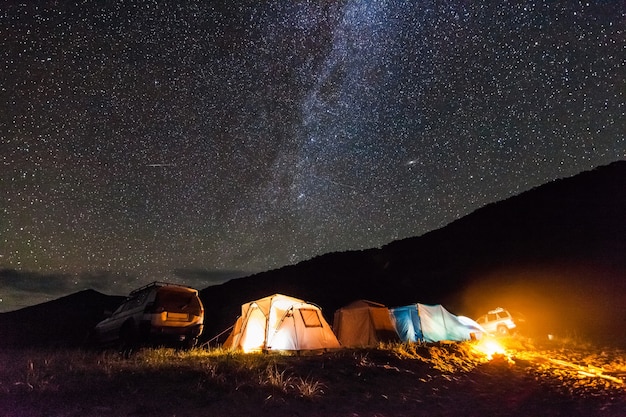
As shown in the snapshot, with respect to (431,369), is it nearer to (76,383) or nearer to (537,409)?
(537,409)

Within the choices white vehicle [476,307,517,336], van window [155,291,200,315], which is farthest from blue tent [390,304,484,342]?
van window [155,291,200,315]

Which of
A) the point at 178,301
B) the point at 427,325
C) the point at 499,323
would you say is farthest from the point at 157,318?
the point at 499,323

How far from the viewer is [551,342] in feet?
64.1

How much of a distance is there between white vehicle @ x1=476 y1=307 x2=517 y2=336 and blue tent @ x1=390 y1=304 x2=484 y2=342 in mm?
2493

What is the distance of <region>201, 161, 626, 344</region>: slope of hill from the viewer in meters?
32.0

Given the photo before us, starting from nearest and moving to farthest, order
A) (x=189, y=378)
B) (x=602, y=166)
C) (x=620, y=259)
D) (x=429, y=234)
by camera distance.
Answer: (x=189, y=378) < (x=620, y=259) < (x=602, y=166) < (x=429, y=234)

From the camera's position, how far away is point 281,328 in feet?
45.6

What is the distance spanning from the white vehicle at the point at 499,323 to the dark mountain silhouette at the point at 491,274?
3.52m

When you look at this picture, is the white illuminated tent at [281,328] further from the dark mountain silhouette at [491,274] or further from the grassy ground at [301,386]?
the dark mountain silhouette at [491,274]

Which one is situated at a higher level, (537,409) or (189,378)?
(189,378)

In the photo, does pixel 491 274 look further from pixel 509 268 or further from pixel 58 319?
pixel 58 319

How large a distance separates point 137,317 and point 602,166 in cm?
7694

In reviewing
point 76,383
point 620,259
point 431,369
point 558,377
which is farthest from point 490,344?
point 620,259

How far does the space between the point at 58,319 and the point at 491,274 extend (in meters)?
49.8
